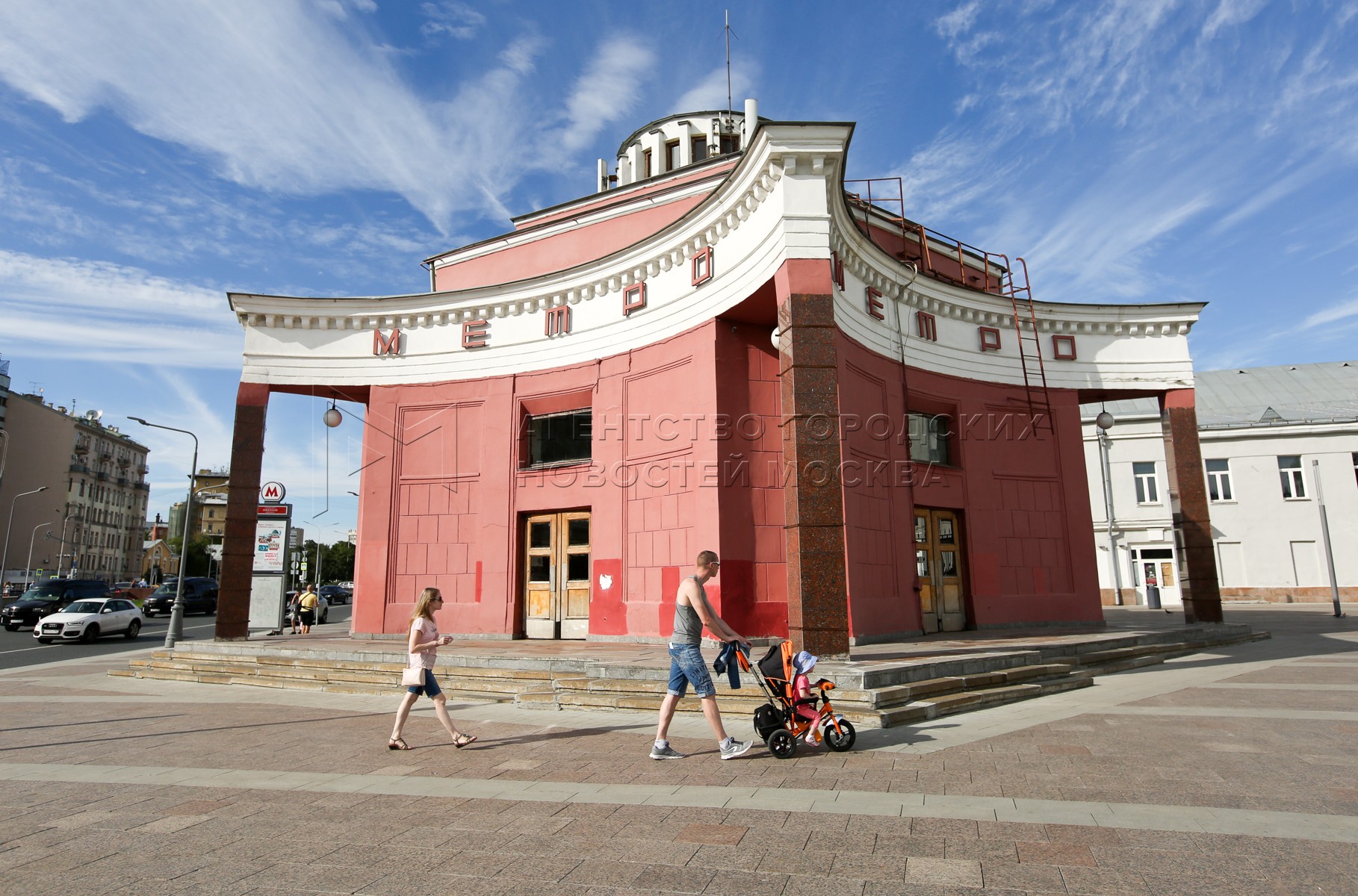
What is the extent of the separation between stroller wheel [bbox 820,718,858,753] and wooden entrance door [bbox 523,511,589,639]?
8.30 metres

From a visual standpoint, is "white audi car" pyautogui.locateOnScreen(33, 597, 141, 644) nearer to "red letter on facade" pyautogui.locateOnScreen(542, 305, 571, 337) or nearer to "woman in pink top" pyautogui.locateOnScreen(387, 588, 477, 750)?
"red letter on facade" pyautogui.locateOnScreen(542, 305, 571, 337)

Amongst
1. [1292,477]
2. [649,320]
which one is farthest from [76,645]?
[1292,477]

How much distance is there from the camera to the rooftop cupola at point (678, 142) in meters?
21.6

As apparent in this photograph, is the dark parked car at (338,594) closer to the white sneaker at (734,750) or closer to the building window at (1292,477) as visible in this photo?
the white sneaker at (734,750)

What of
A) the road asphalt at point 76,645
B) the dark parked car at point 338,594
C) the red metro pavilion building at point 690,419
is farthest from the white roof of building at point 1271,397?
the dark parked car at point 338,594

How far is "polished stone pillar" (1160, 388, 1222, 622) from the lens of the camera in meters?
15.8

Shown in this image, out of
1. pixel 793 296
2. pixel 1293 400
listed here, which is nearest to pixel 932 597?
pixel 793 296

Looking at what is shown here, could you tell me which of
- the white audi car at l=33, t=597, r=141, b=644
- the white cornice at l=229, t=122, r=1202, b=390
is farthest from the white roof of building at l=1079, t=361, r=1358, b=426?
the white audi car at l=33, t=597, r=141, b=644

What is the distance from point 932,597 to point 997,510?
2.66 meters

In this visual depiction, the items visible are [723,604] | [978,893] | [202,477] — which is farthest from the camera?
[202,477]

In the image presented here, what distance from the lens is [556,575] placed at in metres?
15.2

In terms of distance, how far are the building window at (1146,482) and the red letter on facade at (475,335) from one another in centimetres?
3105

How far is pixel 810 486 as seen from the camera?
30.0ft

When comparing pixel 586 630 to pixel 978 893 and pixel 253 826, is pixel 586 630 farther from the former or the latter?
pixel 978 893
